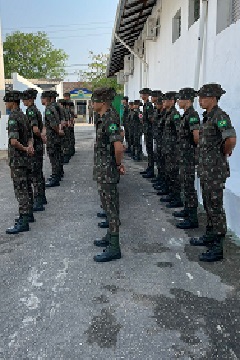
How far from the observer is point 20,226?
15.6 ft

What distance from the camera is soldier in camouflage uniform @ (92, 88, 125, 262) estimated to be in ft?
11.9

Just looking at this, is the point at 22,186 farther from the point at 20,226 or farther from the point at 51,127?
the point at 51,127

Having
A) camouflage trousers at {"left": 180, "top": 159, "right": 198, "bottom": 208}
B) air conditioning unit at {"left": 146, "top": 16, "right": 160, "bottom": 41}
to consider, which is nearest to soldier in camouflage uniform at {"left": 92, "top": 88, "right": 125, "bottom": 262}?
camouflage trousers at {"left": 180, "top": 159, "right": 198, "bottom": 208}

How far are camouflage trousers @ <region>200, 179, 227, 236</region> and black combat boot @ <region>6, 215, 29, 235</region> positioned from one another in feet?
Result: 7.59

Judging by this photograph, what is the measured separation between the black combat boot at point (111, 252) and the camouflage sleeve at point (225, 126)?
1.46 m

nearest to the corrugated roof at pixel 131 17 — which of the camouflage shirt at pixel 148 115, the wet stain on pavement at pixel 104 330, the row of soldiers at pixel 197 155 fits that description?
the camouflage shirt at pixel 148 115

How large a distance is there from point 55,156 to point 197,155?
13.3ft

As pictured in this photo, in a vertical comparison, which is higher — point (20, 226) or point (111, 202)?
point (111, 202)

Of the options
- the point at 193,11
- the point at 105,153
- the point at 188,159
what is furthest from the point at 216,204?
the point at 193,11

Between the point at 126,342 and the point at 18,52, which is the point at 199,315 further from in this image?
the point at 18,52

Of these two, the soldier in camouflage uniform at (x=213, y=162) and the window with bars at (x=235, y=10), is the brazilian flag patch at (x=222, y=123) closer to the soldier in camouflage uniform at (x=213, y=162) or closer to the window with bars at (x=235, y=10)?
the soldier in camouflage uniform at (x=213, y=162)

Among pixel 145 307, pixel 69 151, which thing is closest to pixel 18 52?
pixel 69 151

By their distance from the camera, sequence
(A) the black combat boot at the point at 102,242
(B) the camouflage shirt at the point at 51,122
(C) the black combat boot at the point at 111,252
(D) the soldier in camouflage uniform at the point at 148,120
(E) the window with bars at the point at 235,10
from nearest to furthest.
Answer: (C) the black combat boot at the point at 111,252 → (A) the black combat boot at the point at 102,242 → (E) the window with bars at the point at 235,10 → (B) the camouflage shirt at the point at 51,122 → (D) the soldier in camouflage uniform at the point at 148,120

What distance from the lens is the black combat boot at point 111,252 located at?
3824 millimetres
